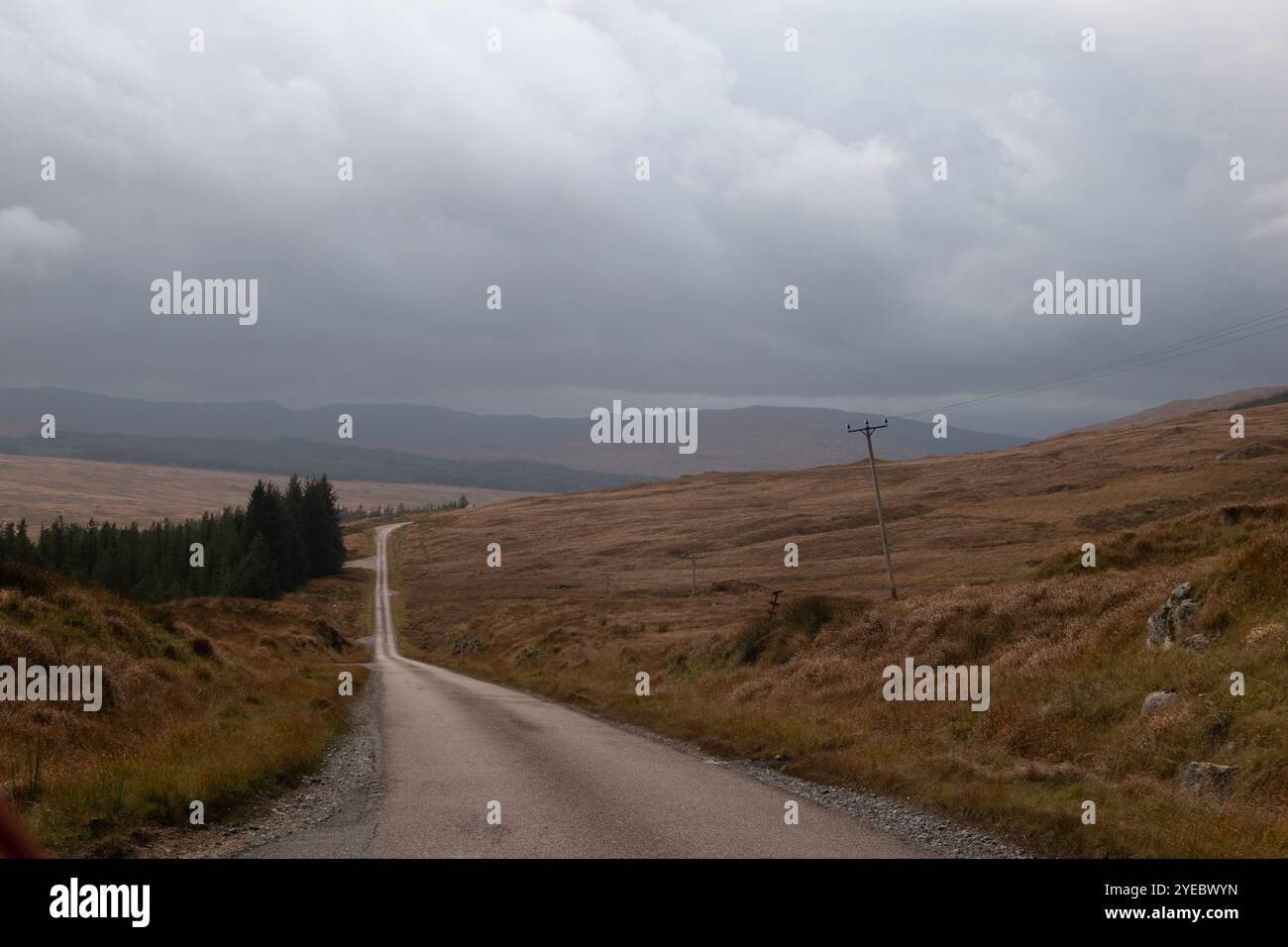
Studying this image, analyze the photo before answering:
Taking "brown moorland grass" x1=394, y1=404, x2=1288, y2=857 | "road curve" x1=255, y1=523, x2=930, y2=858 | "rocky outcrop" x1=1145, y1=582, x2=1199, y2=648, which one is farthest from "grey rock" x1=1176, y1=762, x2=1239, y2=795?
"rocky outcrop" x1=1145, y1=582, x2=1199, y2=648

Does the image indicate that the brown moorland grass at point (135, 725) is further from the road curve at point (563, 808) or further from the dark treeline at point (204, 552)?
the dark treeline at point (204, 552)

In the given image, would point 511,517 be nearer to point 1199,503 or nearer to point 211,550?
point 211,550

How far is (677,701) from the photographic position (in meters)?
30.6

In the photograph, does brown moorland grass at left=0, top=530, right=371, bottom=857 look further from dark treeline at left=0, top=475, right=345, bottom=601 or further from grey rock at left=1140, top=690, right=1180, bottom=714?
dark treeline at left=0, top=475, right=345, bottom=601

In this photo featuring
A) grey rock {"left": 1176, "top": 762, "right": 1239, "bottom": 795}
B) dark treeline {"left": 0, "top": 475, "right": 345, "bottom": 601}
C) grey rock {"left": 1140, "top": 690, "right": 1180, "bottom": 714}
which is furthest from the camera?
dark treeline {"left": 0, "top": 475, "right": 345, "bottom": 601}

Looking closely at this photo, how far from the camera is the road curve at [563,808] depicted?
1118 centimetres

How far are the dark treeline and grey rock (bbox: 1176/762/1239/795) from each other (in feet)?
337

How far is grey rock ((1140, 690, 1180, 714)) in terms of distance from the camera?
15711mm

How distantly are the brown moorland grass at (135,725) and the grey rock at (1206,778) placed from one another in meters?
13.5

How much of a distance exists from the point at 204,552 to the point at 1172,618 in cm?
9879

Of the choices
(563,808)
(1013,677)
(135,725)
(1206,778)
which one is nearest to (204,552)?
(135,725)
